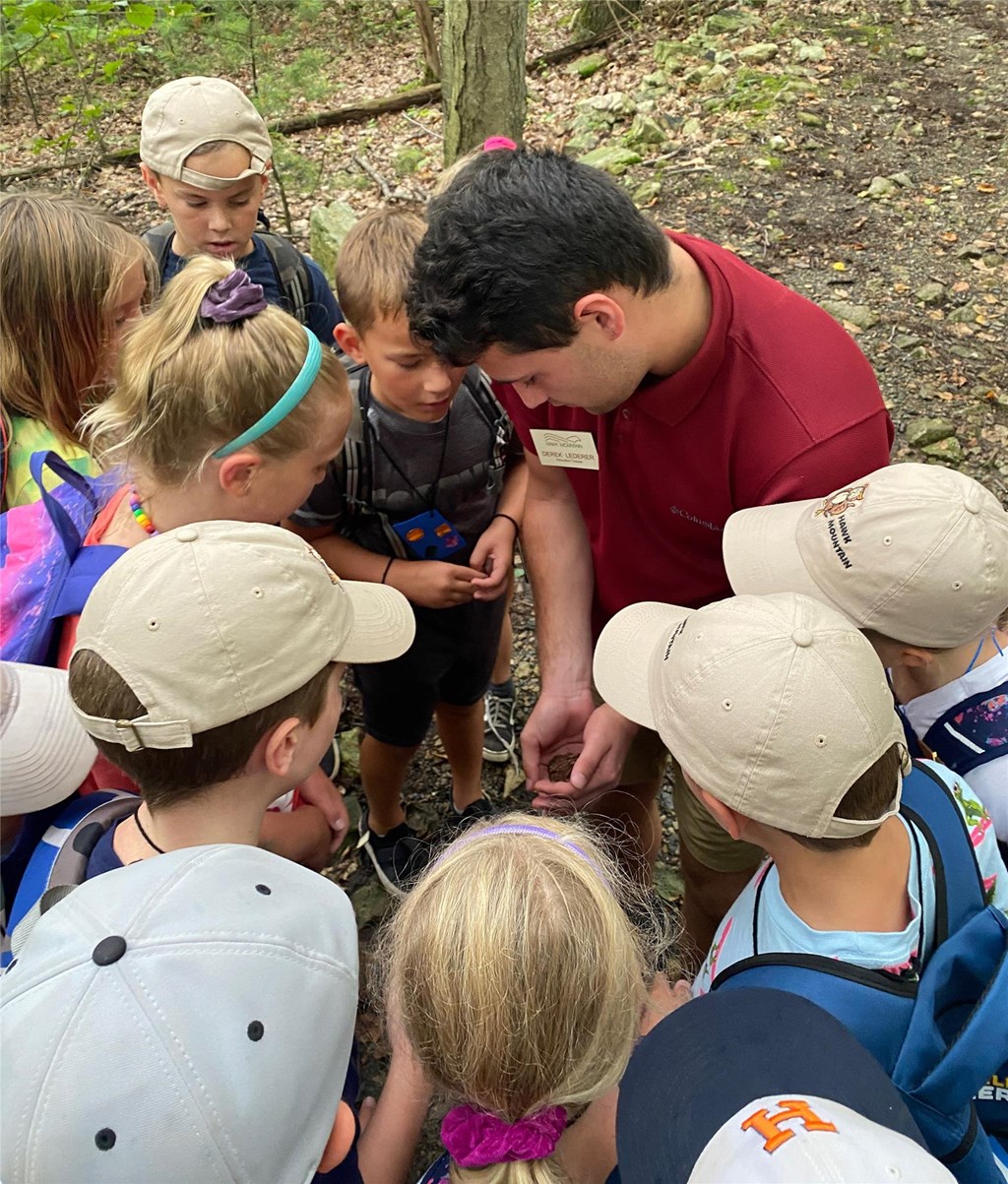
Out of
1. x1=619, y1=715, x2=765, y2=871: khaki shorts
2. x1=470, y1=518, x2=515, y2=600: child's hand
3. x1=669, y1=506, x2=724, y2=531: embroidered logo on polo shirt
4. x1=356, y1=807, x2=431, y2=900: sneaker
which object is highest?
x1=669, y1=506, x2=724, y2=531: embroidered logo on polo shirt

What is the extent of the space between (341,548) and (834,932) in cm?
175

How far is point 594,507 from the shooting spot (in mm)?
2398

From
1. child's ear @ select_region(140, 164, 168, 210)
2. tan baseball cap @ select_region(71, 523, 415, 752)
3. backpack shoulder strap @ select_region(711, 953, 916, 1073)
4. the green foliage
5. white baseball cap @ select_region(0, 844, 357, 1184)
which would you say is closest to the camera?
white baseball cap @ select_region(0, 844, 357, 1184)

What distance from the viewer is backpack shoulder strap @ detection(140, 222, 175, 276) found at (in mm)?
3316

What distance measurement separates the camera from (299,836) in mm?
2064

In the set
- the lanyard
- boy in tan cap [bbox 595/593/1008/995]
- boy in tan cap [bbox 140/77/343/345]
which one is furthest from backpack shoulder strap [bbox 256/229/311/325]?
boy in tan cap [bbox 595/593/1008/995]

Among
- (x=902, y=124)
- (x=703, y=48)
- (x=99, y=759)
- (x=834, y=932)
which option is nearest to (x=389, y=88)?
(x=703, y=48)

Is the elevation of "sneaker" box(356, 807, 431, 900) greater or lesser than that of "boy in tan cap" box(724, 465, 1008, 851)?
lesser

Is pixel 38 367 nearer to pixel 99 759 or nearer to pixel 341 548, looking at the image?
pixel 341 548

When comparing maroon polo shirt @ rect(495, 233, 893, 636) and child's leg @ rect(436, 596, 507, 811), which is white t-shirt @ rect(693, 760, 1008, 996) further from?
child's leg @ rect(436, 596, 507, 811)

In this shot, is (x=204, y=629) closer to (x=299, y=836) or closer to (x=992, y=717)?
(x=299, y=836)

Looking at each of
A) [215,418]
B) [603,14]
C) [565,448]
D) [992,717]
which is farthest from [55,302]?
[603,14]

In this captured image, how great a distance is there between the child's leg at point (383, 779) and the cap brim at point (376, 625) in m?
A: 0.96

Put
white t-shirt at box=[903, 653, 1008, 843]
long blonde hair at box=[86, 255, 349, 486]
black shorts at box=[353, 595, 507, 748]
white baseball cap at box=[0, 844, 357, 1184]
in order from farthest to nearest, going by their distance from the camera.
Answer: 1. black shorts at box=[353, 595, 507, 748]
2. long blonde hair at box=[86, 255, 349, 486]
3. white t-shirt at box=[903, 653, 1008, 843]
4. white baseball cap at box=[0, 844, 357, 1184]
